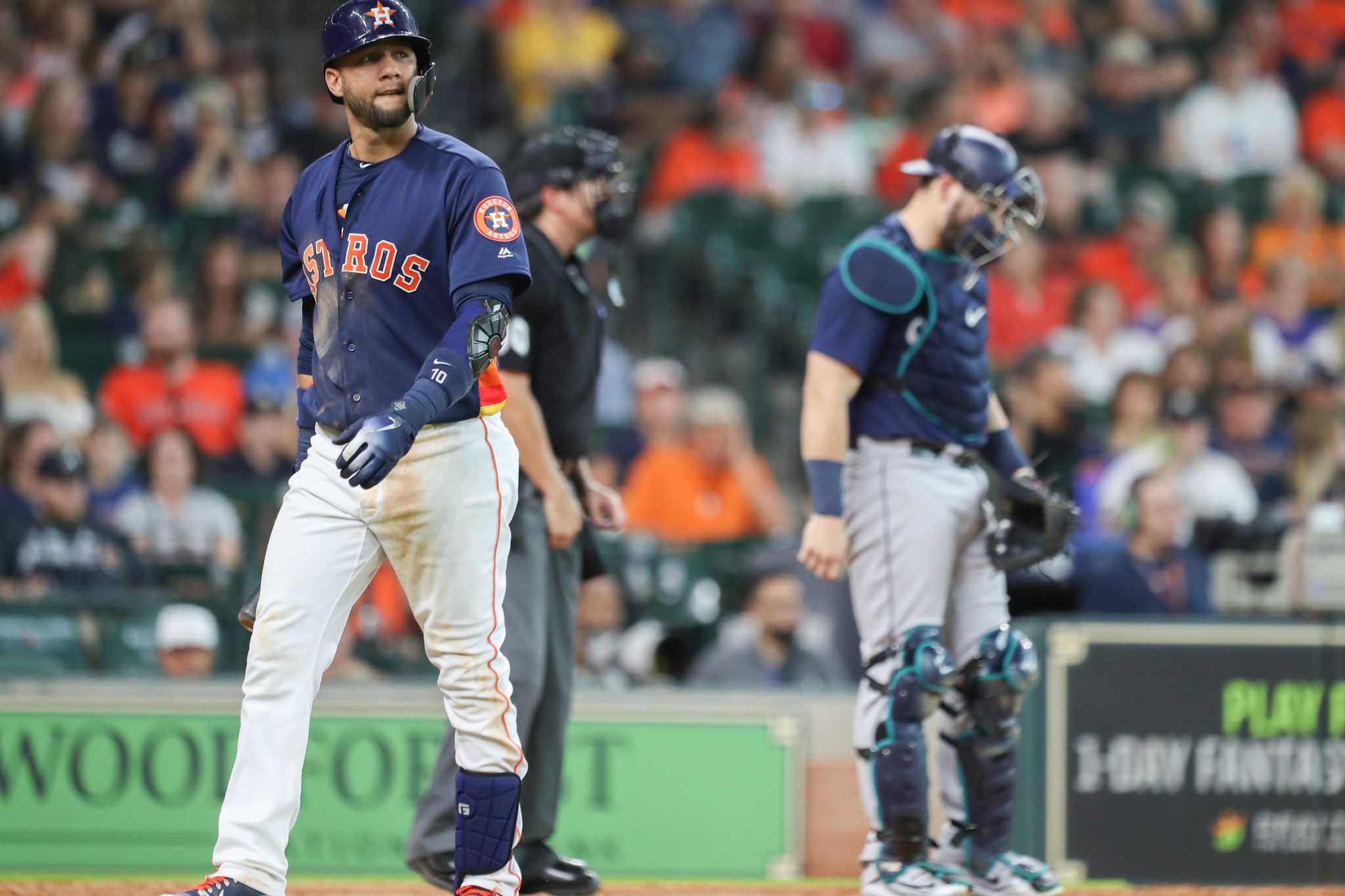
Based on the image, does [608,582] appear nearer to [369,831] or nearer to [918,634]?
[369,831]

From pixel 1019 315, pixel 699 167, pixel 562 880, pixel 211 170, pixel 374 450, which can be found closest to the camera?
pixel 374 450

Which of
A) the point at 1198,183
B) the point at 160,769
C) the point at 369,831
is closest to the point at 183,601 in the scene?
the point at 160,769

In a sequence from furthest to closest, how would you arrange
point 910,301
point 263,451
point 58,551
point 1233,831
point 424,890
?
1. point 263,451
2. point 58,551
3. point 1233,831
4. point 424,890
5. point 910,301

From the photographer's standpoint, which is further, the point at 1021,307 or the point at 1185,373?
the point at 1021,307

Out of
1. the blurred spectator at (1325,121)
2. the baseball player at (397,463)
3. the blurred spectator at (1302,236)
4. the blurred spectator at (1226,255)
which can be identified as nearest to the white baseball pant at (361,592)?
the baseball player at (397,463)

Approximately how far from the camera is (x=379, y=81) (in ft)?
13.0

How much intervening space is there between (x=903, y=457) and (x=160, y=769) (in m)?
3.08

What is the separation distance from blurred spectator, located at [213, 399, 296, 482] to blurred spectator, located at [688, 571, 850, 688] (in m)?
2.28

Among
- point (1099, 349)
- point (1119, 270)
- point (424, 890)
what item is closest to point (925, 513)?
point (424, 890)

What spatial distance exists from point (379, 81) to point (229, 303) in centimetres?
598

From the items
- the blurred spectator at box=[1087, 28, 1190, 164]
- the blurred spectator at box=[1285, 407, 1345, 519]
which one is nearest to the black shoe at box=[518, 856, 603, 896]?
the blurred spectator at box=[1285, 407, 1345, 519]

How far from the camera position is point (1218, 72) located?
1232 cm

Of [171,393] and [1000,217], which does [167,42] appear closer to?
[171,393]

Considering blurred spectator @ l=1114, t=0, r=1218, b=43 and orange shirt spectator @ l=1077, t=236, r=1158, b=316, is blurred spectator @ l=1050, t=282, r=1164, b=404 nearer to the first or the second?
orange shirt spectator @ l=1077, t=236, r=1158, b=316
